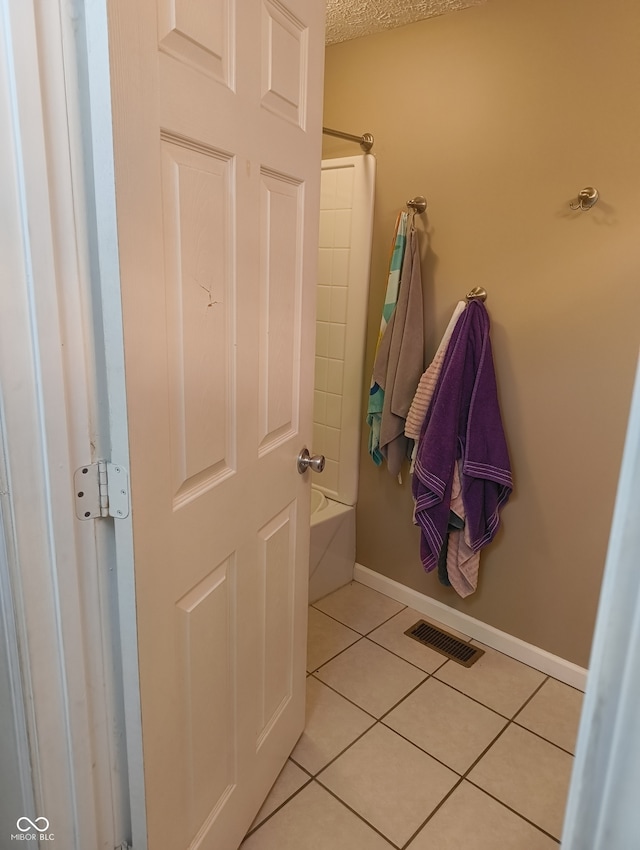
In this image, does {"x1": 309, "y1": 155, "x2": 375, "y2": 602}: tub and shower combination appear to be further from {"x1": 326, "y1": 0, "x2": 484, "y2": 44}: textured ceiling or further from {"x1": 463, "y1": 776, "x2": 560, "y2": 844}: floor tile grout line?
{"x1": 463, "y1": 776, "x2": 560, "y2": 844}: floor tile grout line

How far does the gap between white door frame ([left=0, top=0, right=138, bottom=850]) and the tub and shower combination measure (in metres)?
1.48

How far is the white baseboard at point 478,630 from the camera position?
211cm

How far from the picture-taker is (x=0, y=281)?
794 mm

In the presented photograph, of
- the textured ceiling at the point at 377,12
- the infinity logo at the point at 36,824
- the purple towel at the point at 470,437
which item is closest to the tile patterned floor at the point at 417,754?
the purple towel at the point at 470,437

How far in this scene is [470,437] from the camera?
2.05m

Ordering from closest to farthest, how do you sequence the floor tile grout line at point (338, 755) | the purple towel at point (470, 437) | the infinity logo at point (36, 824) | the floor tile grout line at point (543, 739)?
the infinity logo at point (36, 824) → the floor tile grout line at point (338, 755) → the floor tile grout line at point (543, 739) → the purple towel at point (470, 437)

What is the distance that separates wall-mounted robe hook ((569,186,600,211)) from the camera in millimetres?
1783

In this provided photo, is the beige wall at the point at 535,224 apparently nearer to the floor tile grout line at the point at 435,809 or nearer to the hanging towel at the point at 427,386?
the hanging towel at the point at 427,386

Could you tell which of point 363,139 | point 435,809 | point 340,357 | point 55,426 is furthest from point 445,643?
point 363,139

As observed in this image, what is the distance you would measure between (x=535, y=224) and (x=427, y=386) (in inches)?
25.3

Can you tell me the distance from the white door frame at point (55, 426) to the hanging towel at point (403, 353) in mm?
1457

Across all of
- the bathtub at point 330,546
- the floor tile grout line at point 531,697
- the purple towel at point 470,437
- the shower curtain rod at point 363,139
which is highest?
the shower curtain rod at point 363,139

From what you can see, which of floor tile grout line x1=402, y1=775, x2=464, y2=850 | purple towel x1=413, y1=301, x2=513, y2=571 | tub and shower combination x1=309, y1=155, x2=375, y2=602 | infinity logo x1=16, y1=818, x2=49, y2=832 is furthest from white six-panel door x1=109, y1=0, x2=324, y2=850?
tub and shower combination x1=309, y1=155, x2=375, y2=602

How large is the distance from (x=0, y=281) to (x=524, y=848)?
68.7 inches
